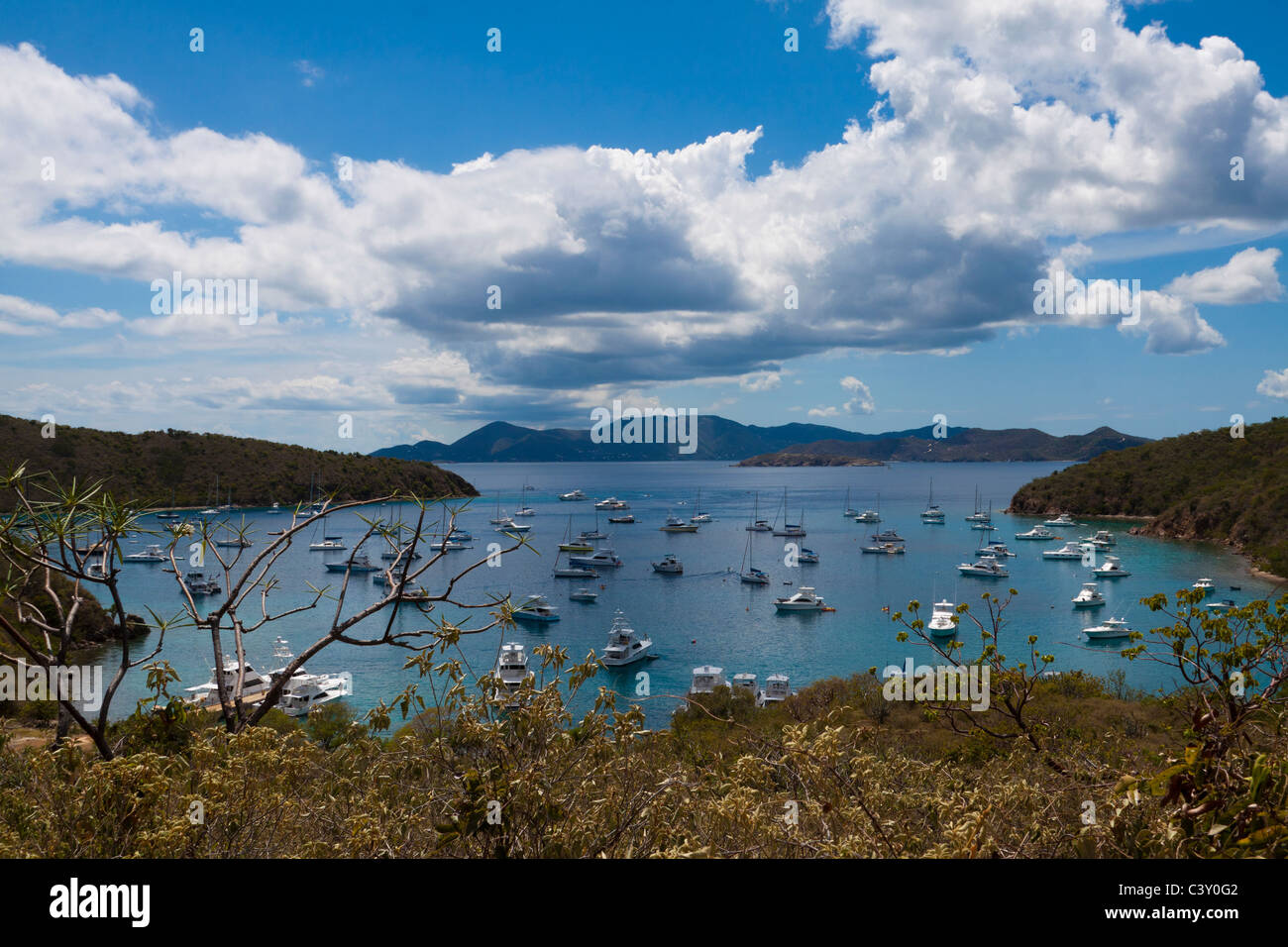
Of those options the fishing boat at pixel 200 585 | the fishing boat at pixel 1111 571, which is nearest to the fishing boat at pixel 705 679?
the fishing boat at pixel 200 585

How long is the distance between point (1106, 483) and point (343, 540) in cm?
9400

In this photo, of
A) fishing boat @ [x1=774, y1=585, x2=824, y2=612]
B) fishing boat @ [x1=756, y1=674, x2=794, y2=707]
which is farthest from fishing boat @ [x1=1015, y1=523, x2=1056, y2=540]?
fishing boat @ [x1=756, y1=674, x2=794, y2=707]

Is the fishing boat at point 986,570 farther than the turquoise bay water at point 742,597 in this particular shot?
Yes

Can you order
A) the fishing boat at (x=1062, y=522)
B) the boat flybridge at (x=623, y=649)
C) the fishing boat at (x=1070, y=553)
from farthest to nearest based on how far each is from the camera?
1. the fishing boat at (x=1062, y=522)
2. the fishing boat at (x=1070, y=553)
3. the boat flybridge at (x=623, y=649)

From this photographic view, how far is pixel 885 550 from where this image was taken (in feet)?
225

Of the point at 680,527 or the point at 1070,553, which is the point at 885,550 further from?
the point at 680,527

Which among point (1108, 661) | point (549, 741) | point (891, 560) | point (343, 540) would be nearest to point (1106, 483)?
point (891, 560)

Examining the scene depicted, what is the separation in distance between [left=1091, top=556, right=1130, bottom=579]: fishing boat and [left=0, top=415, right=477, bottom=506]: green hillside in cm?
5448

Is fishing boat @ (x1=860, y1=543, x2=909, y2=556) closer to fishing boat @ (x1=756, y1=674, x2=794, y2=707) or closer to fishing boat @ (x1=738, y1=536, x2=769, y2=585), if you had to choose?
fishing boat @ (x1=738, y1=536, x2=769, y2=585)

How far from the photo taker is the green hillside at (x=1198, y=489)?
59938 mm

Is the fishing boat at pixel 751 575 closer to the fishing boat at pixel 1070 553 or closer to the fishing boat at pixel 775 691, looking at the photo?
the fishing boat at pixel 775 691

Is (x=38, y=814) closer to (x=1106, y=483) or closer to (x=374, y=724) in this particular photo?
(x=374, y=724)

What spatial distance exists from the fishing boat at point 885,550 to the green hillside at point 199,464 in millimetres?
40094
